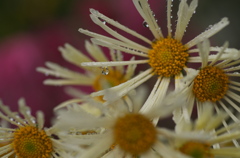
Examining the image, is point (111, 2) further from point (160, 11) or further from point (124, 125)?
point (124, 125)

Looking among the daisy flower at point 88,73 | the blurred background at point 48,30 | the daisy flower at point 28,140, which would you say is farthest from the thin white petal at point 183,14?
the blurred background at point 48,30

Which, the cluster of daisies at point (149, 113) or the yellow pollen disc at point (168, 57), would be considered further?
the yellow pollen disc at point (168, 57)

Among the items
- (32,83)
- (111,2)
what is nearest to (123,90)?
(32,83)

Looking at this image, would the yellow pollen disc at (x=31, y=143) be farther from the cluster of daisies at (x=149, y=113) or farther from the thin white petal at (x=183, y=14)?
the thin white petal at (x=183, y=14)

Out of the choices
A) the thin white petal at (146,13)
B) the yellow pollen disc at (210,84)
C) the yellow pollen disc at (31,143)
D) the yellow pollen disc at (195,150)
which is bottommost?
the yellow pollen disc at (195,150)

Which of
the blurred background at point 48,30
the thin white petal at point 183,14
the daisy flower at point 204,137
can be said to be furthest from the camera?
the blurred background at point 48,30

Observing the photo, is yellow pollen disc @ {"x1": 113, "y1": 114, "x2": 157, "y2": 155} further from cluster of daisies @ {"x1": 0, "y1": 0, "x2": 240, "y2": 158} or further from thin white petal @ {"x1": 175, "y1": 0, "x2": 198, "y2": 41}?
thin white petal @ {"x1": 175, "y1": 0, "x2": 198, "y2": 41}

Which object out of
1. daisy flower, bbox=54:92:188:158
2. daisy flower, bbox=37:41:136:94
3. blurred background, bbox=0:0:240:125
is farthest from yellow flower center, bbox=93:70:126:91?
blurred background, bbox=0:0:240:125
